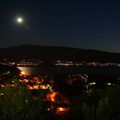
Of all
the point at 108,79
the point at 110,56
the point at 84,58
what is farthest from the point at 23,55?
the point at 108,79

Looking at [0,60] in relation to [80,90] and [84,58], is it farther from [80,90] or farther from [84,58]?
[80,90]

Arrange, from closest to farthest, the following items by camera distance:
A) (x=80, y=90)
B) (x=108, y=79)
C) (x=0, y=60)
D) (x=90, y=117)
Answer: (x=90, y=117)
(x=80, y=90)
(x=108, y=79)
(x=0, y=60)

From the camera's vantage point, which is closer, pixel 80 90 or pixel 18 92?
pixel 18 92

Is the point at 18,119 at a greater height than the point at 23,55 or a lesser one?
greater

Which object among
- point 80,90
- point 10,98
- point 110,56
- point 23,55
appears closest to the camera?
point 10,98

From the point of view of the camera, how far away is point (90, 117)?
11664 millimetres

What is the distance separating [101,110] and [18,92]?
4417 millimetres

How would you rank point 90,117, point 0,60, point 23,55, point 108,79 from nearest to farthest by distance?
point 90,117 → point 108,79 → point 0,60 → point 23,55

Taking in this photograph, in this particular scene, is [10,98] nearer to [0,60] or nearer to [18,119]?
[18,119]

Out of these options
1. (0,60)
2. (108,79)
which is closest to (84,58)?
(0,60)

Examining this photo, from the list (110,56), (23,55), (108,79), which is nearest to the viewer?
(108,79)

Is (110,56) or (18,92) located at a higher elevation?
(18,92)

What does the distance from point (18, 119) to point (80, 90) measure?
45.4 meters

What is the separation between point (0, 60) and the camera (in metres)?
169
